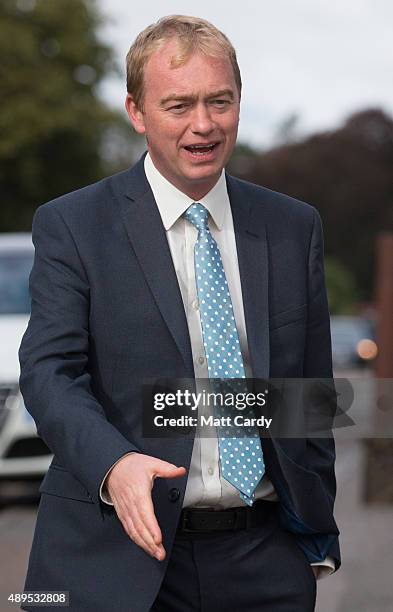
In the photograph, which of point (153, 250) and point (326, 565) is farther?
point (326, 565)

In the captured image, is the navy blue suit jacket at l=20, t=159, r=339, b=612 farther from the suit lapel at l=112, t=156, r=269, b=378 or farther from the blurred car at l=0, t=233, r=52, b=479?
the blurred car at l=0, t=233, r=52, b=479

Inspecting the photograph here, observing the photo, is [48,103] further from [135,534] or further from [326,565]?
[135,534]

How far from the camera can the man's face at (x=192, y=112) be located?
2951 mm

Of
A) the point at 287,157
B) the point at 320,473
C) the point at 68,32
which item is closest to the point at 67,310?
the point at 320,473

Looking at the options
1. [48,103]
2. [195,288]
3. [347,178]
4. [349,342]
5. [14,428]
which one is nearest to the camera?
[195,288]

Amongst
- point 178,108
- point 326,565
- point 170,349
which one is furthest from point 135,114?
point 326,565

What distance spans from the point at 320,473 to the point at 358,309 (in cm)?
6362

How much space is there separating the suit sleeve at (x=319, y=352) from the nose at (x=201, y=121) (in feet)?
1.47

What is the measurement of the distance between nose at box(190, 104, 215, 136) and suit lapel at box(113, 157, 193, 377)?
0.24 m

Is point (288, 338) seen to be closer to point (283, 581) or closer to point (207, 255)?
point (207, 255)

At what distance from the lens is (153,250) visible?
3.04 m

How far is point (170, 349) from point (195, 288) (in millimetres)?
182

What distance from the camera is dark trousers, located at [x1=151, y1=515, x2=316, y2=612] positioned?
3039mm

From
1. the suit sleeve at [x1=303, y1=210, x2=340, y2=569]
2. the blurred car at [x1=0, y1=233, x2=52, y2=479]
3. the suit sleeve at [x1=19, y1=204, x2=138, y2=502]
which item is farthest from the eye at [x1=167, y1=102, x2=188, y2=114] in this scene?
the blurred car at [x1=0, y1=233, x2=52, y2=479]
